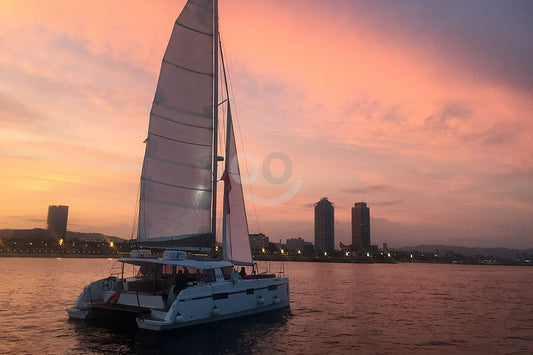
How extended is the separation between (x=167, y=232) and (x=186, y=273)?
312 cm

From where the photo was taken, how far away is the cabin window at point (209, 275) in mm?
19125

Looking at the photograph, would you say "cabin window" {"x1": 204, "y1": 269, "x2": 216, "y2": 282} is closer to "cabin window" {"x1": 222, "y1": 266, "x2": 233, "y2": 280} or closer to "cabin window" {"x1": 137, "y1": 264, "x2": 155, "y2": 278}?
"cabin window" {"x1": 222, "y1": 266, "x2": 233, "y2": 280}

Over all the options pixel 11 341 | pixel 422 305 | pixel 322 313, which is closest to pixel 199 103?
pixel 11 341

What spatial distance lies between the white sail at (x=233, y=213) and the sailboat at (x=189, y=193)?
0.20 feet

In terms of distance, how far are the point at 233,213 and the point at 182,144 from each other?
5142 mm

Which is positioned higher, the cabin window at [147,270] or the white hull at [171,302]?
the cabin window at [147,270]

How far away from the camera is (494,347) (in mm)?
19875

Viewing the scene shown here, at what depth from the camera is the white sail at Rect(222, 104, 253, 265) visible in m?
23.6

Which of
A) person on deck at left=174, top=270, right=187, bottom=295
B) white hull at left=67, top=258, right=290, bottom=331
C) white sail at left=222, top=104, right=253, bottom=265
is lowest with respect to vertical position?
white hull at left=67, top=258, right=290, bottom=331

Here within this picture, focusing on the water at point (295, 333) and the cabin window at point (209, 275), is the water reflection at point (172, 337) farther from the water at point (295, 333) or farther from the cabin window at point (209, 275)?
the cabin window at point (209, 275)

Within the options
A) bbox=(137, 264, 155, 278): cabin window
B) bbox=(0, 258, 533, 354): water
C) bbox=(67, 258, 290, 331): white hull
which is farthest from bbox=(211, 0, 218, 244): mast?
bbox=(0, 258, 533, 354): water

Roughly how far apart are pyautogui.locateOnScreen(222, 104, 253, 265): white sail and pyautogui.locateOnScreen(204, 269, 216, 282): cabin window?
369cm

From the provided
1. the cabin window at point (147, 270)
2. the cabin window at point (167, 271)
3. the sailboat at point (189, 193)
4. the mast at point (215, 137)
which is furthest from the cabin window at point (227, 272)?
the cabin window at point (147, 270)

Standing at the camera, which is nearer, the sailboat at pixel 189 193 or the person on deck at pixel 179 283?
the person on deck at pixel 179 283
